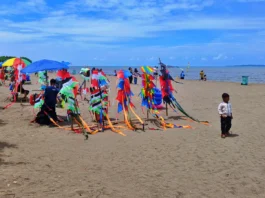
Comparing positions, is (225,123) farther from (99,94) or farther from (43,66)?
(43,66)

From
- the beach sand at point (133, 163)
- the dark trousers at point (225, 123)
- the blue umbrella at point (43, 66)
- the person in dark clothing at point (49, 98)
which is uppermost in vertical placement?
the blue umbrella at point (43, 66)

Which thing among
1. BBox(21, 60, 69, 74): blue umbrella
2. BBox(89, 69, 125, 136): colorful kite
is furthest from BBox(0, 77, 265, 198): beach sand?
BBox(21, 60, 69, 74): blue umbrella

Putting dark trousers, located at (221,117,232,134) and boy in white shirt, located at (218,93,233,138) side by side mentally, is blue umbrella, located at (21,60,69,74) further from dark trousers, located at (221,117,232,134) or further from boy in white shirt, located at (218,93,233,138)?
dark trousers, located at (221,117,232,134)

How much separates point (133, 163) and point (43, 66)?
5900 mm

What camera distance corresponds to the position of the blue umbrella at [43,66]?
35.1 feet

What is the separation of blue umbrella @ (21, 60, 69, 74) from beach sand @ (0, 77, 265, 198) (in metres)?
1.90

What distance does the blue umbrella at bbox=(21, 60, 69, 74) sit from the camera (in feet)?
35.1

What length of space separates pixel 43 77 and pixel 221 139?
25.6 feet

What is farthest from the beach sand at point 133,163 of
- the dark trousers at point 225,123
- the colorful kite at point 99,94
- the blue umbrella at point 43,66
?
the blue umbrella at point 43,66

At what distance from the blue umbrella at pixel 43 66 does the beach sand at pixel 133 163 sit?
1896mm

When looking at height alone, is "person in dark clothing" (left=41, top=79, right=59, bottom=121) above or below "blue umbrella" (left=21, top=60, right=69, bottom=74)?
below

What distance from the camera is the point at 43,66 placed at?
35.8 feet

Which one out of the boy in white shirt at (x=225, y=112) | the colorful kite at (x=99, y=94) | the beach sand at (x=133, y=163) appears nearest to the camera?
the beach sand at (x=133, y=163)

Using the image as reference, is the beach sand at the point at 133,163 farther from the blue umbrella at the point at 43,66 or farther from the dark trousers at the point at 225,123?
the blue umbrella at the point at 43,66
